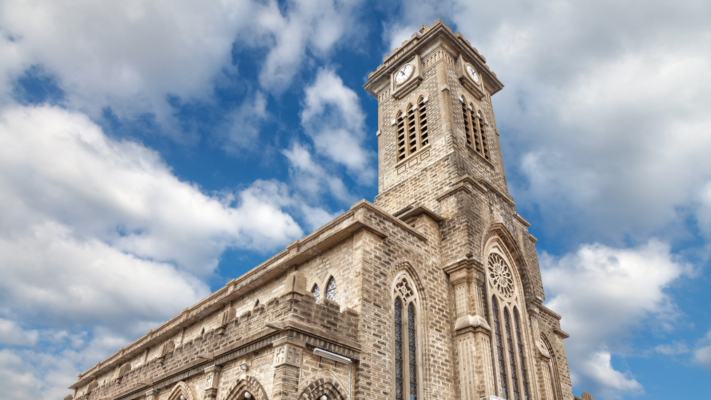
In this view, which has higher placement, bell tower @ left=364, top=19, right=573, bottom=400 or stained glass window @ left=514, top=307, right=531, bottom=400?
bell tower @ left=364, top=19, right=573, bottom=400

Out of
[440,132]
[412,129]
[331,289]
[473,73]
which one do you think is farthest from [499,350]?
[473,73]

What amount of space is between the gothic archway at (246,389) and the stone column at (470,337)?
7392 millimetres

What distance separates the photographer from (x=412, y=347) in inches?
639

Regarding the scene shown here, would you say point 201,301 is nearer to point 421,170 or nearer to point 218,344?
point 218,344

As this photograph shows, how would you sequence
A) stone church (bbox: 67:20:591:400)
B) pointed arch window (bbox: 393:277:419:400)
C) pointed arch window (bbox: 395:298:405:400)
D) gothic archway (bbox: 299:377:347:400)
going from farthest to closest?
pointed arch window (bbox: 393:277:419:400) < pointed arch window (bbox: 395:298:405:400) < stone church (bbox: 67:20:591:400) < gothic archway (bbox: 299:377:347:400)

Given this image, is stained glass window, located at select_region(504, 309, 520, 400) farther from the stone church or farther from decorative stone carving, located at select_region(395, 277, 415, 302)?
decorative stone carving, located at select_region(395, 277, 415, 302)

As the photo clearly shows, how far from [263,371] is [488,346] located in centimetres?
852

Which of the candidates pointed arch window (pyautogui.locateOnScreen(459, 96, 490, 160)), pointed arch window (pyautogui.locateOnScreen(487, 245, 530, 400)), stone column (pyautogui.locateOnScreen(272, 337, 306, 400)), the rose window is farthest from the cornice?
pointed arch window (pyautogui.locateOnScreen(459, 96, 490, 160))

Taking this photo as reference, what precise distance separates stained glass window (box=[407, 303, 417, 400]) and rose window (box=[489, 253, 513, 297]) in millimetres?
5218

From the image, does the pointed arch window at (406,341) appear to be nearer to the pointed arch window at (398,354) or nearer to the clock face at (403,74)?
the pointed arch window at (398,354)

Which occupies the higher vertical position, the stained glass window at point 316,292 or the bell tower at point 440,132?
the bell tower at point 440,132

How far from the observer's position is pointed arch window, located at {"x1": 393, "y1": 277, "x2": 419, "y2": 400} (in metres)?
15.3

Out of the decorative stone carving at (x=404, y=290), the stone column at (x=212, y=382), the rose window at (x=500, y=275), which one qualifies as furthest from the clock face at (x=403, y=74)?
the stone column at (x=212, y=382)

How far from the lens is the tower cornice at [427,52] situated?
28875 mm
